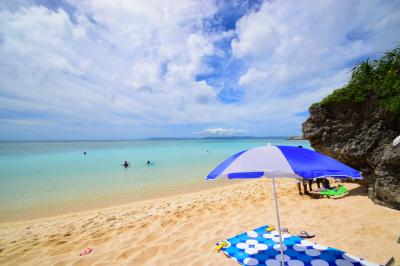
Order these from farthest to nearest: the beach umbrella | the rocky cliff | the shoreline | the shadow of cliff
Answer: the shoreline < the shadow of cliff < the rocky cliff < the beach umbrella

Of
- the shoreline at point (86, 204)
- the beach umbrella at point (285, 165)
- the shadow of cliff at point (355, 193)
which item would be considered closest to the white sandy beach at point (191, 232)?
the shadow of cliff at point (355, 193)

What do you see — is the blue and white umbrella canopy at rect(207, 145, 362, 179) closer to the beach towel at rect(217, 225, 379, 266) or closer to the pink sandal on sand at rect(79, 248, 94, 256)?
the beach towel at rect(217, 225, 379, 266)

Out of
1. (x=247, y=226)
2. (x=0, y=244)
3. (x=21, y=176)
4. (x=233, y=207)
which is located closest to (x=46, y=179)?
(x=21, y=176)

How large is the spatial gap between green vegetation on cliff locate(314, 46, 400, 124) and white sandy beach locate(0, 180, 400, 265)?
135 inches

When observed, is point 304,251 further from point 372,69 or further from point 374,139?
point 372,69

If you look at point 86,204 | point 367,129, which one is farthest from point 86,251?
→ point 367,129

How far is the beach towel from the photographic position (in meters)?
3.62

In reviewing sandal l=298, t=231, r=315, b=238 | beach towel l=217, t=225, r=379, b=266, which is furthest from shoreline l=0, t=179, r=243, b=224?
sandal l=298, t=231, r=315, b=238

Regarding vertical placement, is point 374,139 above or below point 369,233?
above

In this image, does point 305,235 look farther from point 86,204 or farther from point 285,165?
point 86,204

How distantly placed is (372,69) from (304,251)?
7.63m

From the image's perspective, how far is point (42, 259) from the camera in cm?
463

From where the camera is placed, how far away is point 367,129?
715 cm

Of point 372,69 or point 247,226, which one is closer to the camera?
point 247,226
